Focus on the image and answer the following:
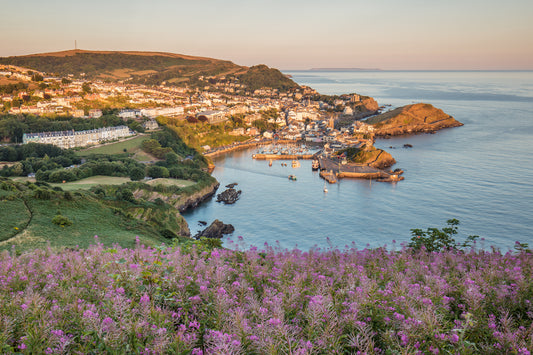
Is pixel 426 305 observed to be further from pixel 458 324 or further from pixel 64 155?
pixel 64 155

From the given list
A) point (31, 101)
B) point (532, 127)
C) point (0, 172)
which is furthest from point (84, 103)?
point (532, 127)

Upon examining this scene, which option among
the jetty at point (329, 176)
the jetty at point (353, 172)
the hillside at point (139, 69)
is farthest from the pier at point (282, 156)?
the hillside at point (139, 69)

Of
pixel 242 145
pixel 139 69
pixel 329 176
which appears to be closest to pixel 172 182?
pixel 329 176

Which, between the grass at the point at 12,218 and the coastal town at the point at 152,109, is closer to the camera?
the grass at the point at 12,218

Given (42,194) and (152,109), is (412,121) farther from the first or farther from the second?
(42,194)

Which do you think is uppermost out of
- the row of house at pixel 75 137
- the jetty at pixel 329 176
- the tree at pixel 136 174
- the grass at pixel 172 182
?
the row of house at pixel 75 137

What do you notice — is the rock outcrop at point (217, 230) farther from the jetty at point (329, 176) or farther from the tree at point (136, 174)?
the jetty at point (329, 176)

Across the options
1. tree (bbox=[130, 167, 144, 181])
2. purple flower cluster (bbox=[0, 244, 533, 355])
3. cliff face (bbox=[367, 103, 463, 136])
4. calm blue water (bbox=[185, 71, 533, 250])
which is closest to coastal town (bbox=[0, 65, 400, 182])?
cliff face (bbox=[367, 103, 463, 136])
